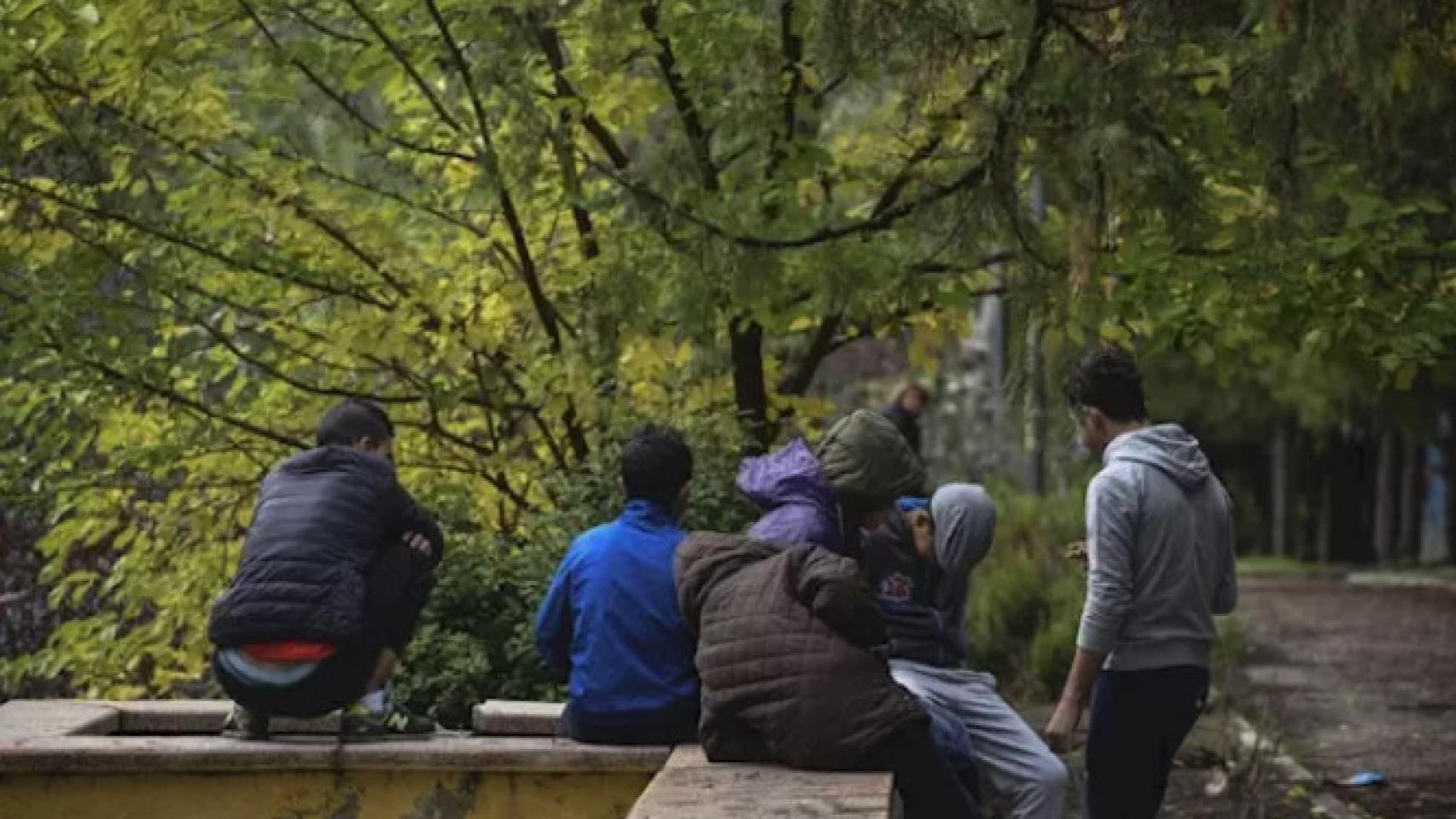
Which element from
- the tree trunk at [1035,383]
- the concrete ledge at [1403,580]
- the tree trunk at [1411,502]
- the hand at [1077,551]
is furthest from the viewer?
the tree trunk at [1411,502]

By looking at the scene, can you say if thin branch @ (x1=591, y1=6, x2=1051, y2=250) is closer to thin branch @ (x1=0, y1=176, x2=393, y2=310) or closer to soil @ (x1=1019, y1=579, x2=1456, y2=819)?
thin branch @ (x1=0, y1=176, x2=393, y2=310)

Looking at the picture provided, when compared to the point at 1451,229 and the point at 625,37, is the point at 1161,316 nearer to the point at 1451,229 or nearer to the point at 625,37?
the point at 625,37

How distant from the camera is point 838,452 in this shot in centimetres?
798

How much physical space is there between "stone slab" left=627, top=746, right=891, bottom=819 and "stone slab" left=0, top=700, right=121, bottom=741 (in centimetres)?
224

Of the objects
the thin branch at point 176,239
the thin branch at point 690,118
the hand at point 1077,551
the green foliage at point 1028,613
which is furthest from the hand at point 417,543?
the green foliage at point 1028,613

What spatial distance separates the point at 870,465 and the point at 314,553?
1742 millimetres

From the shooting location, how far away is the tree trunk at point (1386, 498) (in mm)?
42875

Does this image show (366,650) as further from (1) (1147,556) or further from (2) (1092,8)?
(2) (1092,8)

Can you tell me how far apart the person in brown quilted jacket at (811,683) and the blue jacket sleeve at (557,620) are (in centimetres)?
75

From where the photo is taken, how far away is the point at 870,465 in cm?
793

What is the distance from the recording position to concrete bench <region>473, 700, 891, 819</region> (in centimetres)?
670

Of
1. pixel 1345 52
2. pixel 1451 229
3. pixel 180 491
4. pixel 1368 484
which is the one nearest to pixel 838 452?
pixel 1345 52

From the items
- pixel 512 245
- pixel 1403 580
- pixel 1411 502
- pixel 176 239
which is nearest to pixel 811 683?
pixel 176 239

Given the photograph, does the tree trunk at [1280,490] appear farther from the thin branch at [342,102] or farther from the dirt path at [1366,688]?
the thin branch at [342,102]
